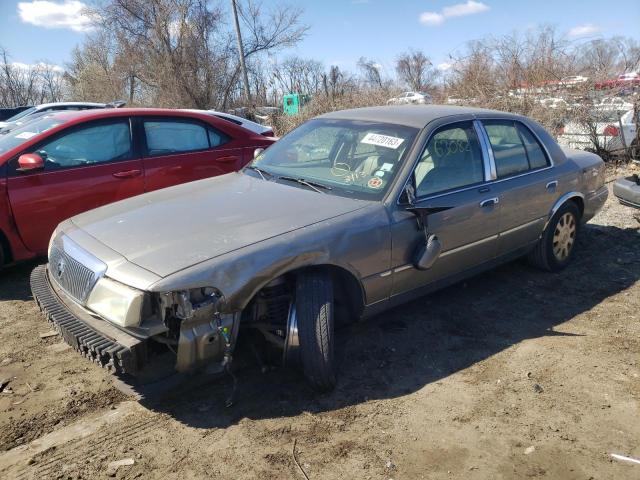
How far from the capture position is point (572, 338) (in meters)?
3.89

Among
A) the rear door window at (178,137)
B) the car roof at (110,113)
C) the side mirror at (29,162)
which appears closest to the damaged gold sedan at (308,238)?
the side mirror at (29,162)

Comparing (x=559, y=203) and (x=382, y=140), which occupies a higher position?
(x=382, y=140)

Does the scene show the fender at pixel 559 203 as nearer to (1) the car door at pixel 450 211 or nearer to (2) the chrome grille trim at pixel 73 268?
(1) the car door at pixel 450 211

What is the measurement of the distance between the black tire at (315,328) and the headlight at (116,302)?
0.89 meters

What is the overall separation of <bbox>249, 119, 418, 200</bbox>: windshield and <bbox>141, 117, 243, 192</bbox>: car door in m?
1.55

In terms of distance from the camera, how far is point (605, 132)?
29.6 feet

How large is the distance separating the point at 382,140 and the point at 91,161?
2949mm

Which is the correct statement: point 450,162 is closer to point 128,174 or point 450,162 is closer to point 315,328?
point 315,328

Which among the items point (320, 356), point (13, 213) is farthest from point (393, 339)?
point (13, 213)

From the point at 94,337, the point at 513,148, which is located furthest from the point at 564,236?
the point at 94,337

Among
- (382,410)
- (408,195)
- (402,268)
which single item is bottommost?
(382,410)

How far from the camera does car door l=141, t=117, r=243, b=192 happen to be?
17.9ft

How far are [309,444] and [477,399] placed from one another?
3.55 feet

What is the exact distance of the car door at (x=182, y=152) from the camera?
5441 mm
